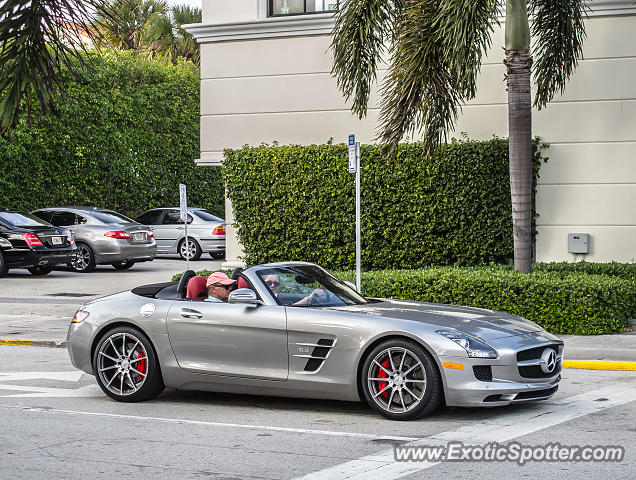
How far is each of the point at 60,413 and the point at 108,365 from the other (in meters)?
0.69

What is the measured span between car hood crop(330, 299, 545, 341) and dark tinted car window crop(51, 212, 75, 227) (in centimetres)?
1752

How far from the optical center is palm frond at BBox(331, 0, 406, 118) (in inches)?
532

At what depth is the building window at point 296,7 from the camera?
18172 millimetres

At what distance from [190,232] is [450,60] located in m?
15.9

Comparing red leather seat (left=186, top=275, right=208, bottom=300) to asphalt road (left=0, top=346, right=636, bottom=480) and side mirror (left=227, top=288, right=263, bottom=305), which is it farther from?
asphalt road (left=0, top=346, right=636, bottom=480)

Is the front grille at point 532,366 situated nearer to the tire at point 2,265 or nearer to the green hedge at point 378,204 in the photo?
the green hedge at point 378,204

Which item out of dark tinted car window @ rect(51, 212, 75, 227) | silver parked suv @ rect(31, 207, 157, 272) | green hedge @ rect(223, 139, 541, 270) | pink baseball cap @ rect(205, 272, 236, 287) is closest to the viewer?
pink baseball cap @ rect(205, 272, 236, 287)

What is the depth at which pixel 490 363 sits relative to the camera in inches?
258

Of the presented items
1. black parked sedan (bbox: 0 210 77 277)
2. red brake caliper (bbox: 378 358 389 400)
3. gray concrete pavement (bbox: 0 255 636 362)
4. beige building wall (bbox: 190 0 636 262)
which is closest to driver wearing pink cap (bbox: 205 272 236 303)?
red brake caliper (bbox: 378 358 389 400)

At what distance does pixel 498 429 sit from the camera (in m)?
6.36

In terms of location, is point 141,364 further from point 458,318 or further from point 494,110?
point 494,110

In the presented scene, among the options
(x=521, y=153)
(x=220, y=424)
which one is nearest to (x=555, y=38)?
(x=521, y=153)

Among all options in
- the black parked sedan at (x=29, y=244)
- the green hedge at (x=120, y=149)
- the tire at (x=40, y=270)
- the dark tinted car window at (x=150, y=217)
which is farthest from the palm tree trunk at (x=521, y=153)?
the dark tinted car window at (x=150, y=217)

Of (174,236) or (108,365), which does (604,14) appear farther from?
(174,236)
